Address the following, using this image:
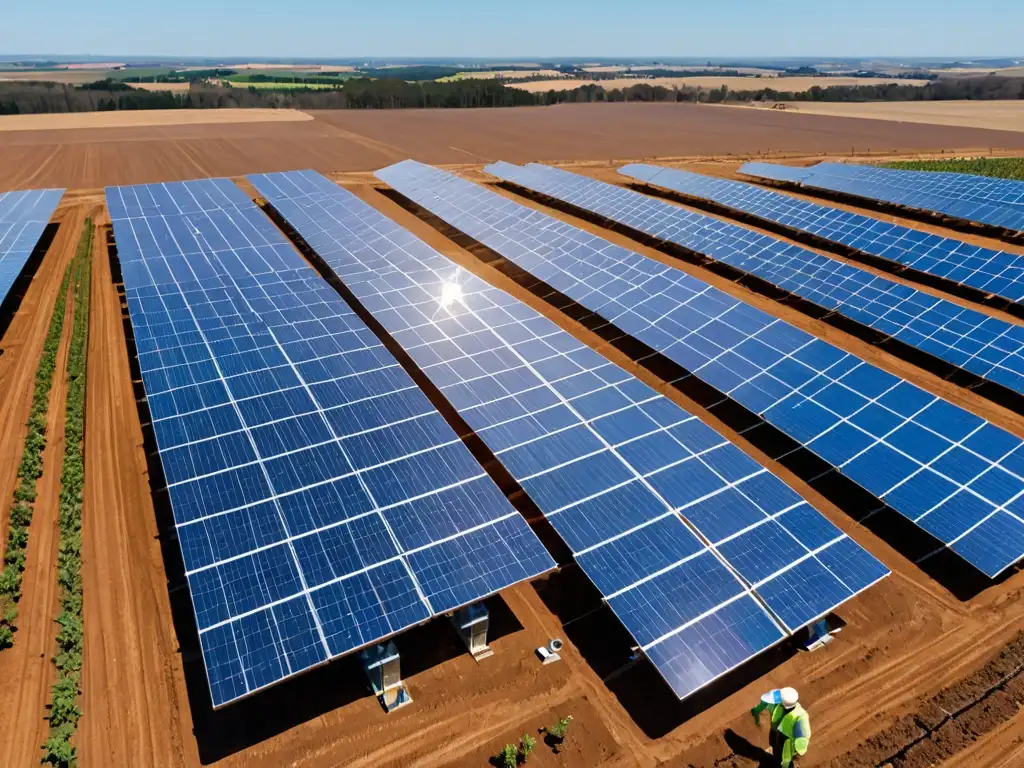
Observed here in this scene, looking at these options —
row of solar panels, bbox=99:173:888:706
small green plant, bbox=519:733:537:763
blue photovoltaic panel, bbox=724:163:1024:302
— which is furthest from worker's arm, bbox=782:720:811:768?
blue photovoltaic panel, bbox=724:163:1024:302

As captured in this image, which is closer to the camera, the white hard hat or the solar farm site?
the white hard hat

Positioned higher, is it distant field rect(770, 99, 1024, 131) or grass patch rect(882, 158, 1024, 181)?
distant field rect(770, 99, 1024, 131)

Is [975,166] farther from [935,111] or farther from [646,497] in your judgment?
[935,111]

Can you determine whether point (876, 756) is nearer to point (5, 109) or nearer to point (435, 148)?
point (435, 148)

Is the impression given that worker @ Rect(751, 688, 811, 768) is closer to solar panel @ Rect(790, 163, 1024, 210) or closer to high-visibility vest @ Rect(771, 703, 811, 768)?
high-visibility vest @ Rect(771, 703, 811, 768)

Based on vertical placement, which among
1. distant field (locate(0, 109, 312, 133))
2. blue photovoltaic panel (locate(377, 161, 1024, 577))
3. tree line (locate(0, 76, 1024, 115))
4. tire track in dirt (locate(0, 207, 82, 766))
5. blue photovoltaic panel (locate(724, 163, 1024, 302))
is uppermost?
tree line (locate(0, 76, 1024, 115))

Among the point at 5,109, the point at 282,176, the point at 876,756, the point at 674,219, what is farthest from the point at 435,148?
the point at 5,109

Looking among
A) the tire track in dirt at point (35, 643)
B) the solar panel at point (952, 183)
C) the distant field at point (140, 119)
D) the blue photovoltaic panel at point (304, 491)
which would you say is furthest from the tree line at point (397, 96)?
the tire track in dirt at point (35, 643)

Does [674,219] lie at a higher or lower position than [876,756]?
higher
